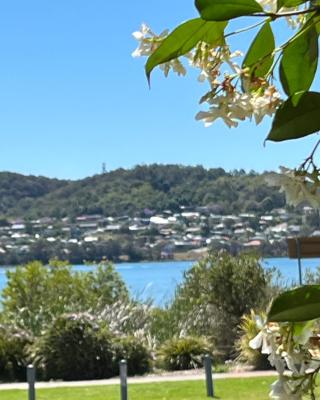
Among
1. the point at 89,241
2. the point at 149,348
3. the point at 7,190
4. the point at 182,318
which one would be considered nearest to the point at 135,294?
the point at 182,318

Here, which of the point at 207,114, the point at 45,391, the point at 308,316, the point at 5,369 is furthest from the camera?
the point at 5,369

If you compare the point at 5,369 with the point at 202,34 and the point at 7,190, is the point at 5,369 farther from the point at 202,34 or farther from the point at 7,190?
the point at 7,190

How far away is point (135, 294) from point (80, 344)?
3.86 m

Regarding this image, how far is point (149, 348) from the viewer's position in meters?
14.6

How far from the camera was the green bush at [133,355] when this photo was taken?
552 inches

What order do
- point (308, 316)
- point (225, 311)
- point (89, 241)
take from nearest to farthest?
1. point (308, 316)
2. point (225, 311)
3. point (89, 241)

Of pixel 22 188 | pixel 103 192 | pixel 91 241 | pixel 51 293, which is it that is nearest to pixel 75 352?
pixel 51 293

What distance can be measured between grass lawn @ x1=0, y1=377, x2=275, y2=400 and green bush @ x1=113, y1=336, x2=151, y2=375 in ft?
6.78

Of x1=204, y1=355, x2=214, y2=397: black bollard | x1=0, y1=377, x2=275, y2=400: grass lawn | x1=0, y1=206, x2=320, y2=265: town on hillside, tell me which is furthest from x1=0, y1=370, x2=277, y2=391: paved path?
x1=0, y1=206, x2=320, y2=265: town on hillside

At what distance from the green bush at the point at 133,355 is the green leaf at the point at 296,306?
13.3 meters

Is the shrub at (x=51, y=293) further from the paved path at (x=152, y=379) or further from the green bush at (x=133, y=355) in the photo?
the paved path at (x=152, y=379)

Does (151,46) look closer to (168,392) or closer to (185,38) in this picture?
(185,38)

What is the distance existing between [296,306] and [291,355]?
0.18 feet

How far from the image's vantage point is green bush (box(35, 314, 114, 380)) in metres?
14.0
